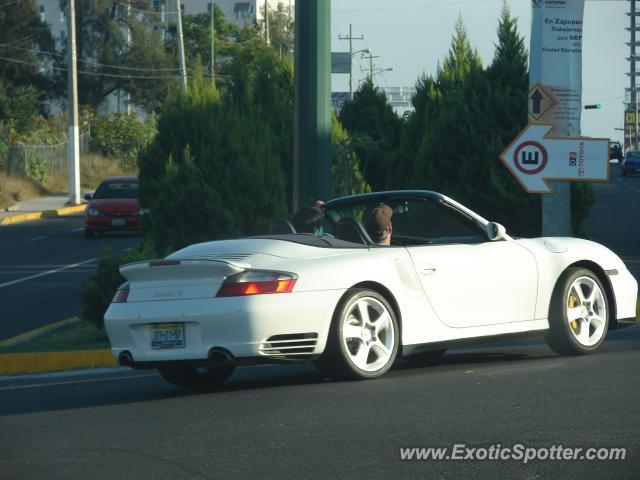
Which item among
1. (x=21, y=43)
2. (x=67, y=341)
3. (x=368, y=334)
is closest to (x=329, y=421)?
(x=368, y=334)

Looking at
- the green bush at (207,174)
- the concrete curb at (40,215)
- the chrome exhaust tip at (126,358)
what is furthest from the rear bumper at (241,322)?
the concrete curb at (40,215)

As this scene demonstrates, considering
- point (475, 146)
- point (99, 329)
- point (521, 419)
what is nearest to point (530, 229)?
point (475, 146)

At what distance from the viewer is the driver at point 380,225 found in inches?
407

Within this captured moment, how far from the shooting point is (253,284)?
915 centimetres

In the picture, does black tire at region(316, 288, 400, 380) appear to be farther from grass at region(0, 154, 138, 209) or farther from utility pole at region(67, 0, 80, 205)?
utility pole at region(67, 0, 80, 205)

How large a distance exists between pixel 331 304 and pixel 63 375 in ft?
11.9

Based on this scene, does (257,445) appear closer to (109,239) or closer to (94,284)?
(94,284)

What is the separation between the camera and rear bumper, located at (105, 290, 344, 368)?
9.07 metres

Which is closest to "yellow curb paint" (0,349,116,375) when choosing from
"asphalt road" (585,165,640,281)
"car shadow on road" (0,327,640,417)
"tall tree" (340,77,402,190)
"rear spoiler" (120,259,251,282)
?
"car shadow on road" (0,327,640,417)

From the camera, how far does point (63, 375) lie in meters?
12.0

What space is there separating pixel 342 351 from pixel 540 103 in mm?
6569

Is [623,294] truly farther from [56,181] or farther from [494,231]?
[56,181]

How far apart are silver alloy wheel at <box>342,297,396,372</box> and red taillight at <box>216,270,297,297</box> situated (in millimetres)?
526

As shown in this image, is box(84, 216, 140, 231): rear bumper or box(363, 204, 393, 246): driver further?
box(84, 216, 140, 231): rear bumper
